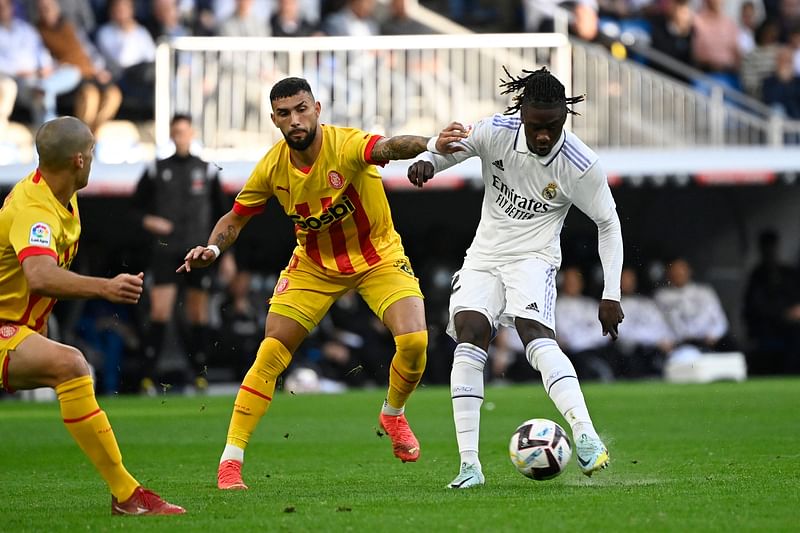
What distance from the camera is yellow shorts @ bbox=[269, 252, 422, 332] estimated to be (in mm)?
9086

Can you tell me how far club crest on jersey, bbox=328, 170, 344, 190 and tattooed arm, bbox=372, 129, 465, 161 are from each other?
12.0 inches

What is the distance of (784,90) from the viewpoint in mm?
22141

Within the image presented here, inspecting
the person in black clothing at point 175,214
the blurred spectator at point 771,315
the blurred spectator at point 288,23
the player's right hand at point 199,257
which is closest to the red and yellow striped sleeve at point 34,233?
the player's right hand at point 199,257

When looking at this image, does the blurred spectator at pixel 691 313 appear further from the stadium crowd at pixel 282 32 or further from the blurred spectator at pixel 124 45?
the blurred spectator at pixel 124 45

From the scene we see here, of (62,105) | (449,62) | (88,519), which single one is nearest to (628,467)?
(88,519)

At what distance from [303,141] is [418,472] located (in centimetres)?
222

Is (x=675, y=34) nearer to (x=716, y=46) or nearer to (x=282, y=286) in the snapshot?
(x=716, y=46)

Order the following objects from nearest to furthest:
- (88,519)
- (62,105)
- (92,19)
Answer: (88,519) < (62,105) < (92,19)

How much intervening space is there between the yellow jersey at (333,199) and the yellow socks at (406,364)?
565 mm

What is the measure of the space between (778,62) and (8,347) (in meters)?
17.5

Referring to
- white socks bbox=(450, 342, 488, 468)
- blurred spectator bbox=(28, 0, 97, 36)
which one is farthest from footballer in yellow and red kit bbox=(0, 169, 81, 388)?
blurred spectator bbox=(28, 0, 97, 36)

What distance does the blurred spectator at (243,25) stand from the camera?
20.9 metres

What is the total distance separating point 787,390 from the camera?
54.6 ft

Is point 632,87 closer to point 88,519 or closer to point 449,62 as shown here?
point 449,62
